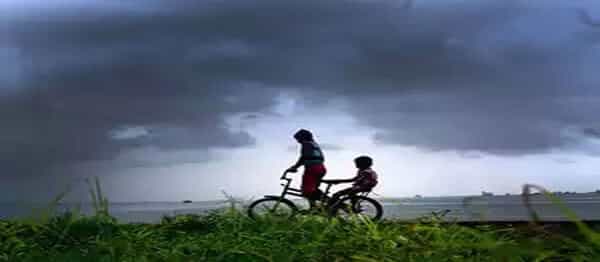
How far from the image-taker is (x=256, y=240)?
15.8 feet

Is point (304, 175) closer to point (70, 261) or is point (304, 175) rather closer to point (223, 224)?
point (223, 224)

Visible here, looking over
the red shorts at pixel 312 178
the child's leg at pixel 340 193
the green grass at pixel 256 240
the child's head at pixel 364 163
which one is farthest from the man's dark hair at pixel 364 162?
the green grass at pixel 256 240

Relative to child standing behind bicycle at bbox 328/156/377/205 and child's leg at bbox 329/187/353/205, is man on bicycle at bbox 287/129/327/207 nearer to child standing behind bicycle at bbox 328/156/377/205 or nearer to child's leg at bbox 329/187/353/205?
child standing behind bicycle at bbox 328/156/377/205

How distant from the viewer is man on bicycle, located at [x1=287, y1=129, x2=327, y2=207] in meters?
10.8

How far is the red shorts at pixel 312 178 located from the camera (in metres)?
10.8

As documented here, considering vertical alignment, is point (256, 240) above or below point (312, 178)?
below

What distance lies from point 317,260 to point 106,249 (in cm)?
135

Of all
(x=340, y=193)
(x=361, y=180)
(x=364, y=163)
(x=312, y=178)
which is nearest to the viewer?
(x=340, y=193)

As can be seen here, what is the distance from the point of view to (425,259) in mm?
3941

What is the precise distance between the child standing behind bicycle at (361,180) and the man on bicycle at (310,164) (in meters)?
0.34

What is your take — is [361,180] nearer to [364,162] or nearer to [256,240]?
[364,162]

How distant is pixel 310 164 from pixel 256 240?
6213 mm

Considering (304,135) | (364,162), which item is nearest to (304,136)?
(304,135)

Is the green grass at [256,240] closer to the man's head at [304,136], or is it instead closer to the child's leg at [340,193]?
the child's leg at [340,193]
